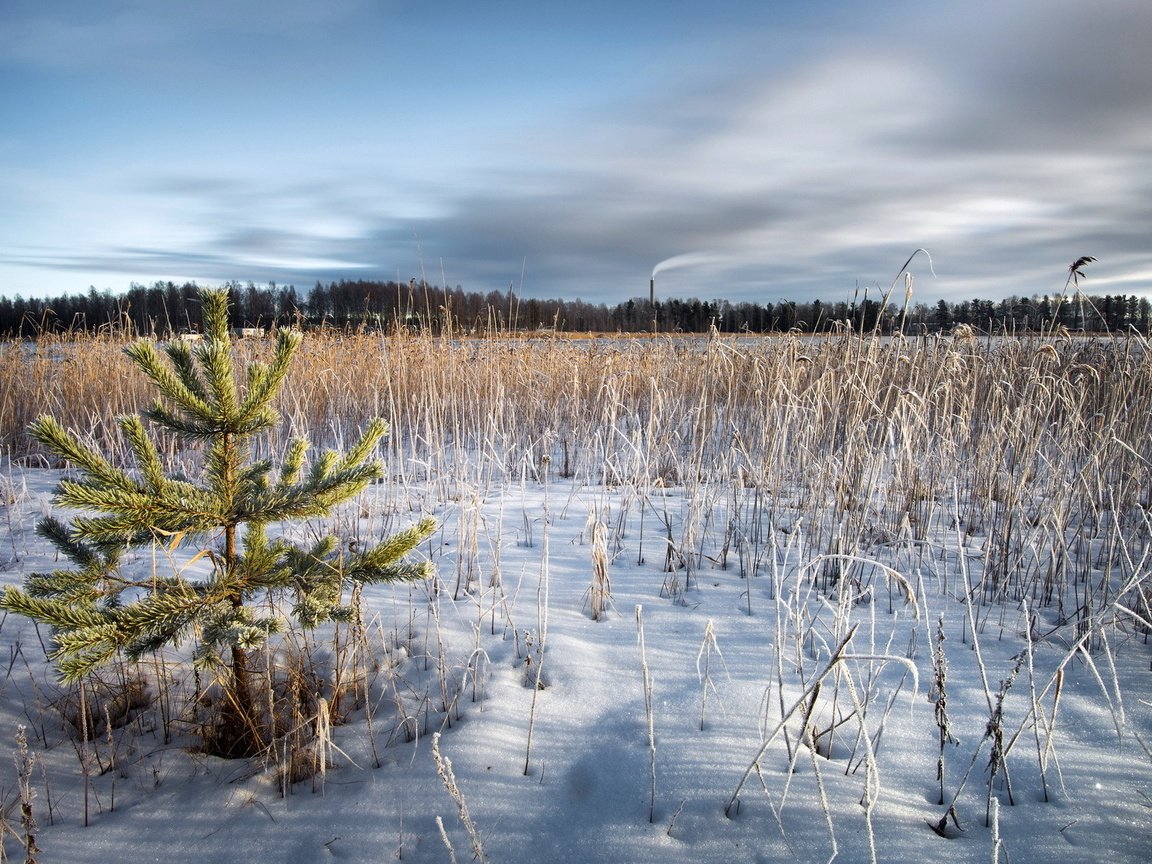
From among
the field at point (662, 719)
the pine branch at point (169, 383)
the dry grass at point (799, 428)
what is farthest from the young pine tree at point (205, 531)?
the dry grass at point (799, 428)

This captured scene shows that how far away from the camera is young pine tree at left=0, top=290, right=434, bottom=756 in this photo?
152 cm

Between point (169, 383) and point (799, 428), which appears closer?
point (169, 383)

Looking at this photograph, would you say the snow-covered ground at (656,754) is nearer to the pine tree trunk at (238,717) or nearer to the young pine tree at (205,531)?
the pine tree trunk at (238,717)

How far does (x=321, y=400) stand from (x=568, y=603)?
561cm

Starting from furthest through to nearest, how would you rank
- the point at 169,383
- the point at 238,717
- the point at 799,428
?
1. the point at 799,428
2. the point at 238,717
3. the point at 169,383

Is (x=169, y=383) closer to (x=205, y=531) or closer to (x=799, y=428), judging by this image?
(x=205, y=531)

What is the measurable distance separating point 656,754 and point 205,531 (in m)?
1.59

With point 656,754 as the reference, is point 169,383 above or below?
above

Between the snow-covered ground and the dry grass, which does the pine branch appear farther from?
the dry grass

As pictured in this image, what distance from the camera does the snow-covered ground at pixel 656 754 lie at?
1.54 metres

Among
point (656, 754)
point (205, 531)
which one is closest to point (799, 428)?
point (656, 754)

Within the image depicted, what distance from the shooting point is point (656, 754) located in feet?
5.92

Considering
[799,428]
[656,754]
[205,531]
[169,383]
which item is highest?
[169,383]

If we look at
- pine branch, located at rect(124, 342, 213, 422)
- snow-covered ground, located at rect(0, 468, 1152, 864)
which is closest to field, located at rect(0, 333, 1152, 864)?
snow-covered ground, located at rect(0, 468, 1152, 864)
